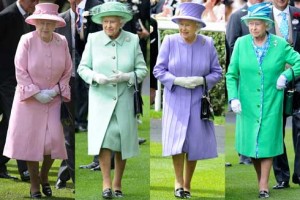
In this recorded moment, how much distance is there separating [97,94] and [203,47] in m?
1.00

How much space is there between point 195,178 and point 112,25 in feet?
4.94

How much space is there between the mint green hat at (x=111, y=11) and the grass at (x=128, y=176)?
729 millimetres

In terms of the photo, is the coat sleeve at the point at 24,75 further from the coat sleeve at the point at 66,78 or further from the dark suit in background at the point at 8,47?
the dark suit in background at the point at 8,47

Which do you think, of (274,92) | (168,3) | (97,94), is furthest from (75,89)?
(274,92)

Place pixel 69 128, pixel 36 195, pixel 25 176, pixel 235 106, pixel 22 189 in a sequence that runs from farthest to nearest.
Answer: pixel 25 176
pixel 22 189
pixel 36 195
pixel 69 128
pixel 235 106

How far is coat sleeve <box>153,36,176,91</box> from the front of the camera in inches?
374

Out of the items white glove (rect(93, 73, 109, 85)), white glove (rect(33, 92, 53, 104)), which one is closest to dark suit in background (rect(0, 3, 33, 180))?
white glove (rect(33, 92, 53, 104))

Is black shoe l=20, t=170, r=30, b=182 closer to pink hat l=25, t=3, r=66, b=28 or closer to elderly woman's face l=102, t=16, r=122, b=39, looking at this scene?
pink hat l=25, t=3, r=66, b=28

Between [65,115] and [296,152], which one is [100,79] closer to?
[65,115]

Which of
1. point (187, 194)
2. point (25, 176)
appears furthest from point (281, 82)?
point (25, 176)

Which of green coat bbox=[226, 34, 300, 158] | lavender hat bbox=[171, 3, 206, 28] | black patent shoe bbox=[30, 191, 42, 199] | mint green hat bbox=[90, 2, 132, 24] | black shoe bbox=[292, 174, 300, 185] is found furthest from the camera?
black shoe bbox=[292, 174, 300, 185]

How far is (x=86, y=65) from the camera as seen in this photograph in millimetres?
9469

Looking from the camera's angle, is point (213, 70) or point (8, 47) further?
point (8, 47)

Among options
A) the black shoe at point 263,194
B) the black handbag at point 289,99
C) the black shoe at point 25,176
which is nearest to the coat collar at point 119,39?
the black handbag at point 289,99
